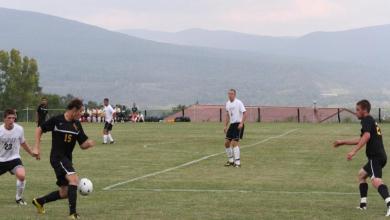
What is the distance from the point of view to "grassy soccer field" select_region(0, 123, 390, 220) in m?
13.5

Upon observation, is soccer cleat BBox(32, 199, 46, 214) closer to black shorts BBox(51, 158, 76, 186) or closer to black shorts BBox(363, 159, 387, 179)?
black shorts BBox(51, 158, 76, 186)

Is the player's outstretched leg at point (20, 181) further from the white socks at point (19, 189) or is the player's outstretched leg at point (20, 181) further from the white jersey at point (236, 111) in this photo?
the white jersey at point (236, 111)

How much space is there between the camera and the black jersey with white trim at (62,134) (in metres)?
12.8

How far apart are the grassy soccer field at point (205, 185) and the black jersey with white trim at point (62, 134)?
1028 millimetres

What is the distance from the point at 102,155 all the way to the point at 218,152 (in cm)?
424

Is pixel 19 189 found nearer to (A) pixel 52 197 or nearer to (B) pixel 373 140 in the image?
(A) pixel 52 197

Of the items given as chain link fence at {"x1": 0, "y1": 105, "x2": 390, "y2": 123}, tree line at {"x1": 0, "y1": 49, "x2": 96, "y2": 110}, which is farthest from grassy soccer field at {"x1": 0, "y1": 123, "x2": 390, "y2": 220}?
tree line at {"x1": 0, "y1": 49, "x2": 96, "y2": 110}

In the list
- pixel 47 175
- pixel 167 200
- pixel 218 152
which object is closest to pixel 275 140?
pixel 218 152

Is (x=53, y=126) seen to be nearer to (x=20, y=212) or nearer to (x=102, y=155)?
(x=20, y=212)

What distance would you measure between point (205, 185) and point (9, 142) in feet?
16.3

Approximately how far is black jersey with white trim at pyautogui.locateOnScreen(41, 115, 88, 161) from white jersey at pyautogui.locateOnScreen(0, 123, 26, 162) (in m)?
1.46

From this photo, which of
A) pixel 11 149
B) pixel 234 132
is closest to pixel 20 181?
pixel 11 149

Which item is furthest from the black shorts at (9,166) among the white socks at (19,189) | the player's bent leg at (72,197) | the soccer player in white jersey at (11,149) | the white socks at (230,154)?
the white socks at (230,154)

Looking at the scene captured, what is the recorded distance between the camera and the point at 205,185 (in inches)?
693
